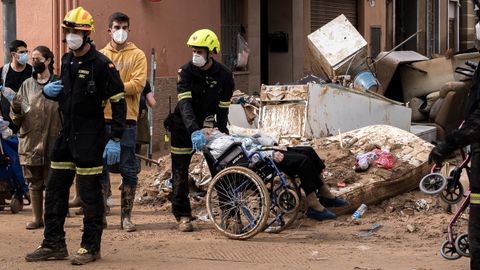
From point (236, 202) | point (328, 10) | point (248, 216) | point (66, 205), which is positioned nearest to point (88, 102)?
point (66, 205)

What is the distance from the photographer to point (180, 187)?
27.8ft

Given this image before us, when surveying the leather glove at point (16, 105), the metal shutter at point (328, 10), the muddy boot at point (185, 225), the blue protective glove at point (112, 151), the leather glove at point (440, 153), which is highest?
the metal shutter at point (328, 10)

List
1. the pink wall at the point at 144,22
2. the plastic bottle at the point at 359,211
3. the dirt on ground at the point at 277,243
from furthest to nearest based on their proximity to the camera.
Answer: the pink wall at the point at 144,22, the plastic bottle at the point at 359,211, the dirt on ground at the point at 277,243

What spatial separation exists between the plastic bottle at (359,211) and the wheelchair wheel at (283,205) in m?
0.83

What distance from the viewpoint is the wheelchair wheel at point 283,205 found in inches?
314

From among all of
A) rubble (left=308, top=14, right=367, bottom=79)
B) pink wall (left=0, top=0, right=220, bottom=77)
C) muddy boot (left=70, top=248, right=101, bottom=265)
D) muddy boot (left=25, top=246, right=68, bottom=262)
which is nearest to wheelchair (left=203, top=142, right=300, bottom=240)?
muddy boot (left=70, top=248, right=101, bottom=265)

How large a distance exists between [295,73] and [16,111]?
11.2m

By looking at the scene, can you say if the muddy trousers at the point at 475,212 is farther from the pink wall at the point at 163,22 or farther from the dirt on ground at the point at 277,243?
the pink wall at the point at 163,22

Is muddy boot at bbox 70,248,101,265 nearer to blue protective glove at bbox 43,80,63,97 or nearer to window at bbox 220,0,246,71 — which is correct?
blue protective glove at bbox 43,80,63,97

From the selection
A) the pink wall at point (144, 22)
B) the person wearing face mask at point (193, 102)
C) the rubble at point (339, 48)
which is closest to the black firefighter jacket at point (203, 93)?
the person wearing face mask at point (193, 102)

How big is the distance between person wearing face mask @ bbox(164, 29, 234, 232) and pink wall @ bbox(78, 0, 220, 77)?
4675 mm

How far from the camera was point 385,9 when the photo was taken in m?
23.2

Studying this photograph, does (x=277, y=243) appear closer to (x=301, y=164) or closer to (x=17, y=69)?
(x=301, y=164)

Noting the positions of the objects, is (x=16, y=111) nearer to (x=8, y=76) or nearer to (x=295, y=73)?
(x=8, y=76)
